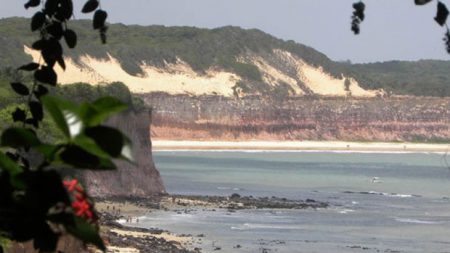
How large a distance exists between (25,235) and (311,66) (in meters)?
138

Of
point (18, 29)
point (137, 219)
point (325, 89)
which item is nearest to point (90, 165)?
point (137, 219)

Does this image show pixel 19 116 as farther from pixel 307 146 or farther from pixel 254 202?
pixel 307 146

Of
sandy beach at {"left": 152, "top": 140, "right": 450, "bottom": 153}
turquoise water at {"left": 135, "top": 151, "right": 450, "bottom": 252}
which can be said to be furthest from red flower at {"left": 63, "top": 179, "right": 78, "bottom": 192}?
sandy beach at {"left": 152, "top": 140, "right": 450, "bottom": 153}

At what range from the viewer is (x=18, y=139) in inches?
66.5

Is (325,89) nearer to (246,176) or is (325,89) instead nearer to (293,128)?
(293,128)

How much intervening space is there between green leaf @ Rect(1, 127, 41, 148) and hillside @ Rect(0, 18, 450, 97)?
333 feet

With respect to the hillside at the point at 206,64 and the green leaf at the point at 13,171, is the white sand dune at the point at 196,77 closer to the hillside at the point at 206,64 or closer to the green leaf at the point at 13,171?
Answer: the hillside at the point at 206,64

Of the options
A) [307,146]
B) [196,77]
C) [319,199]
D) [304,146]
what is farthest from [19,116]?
[196,77]

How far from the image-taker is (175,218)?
123 feet

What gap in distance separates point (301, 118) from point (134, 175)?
78149mm

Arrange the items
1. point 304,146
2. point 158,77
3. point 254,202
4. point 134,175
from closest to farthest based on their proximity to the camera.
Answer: point 134,175
point 254,202
point 304,146
point 158,77

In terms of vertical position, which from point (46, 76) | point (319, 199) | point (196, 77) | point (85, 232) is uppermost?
point (196, 77)

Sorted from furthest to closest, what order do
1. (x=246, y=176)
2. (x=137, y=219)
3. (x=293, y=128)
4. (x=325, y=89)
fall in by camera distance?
(x=325, y=89) → (x=293, y=128) → (x=246, y=176) → (x=137, y=219)

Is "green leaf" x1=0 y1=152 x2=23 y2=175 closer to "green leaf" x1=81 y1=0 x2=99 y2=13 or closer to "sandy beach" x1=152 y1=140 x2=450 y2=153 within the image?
"green leaf" x1=81 y1=0 x2=99 y2=13
